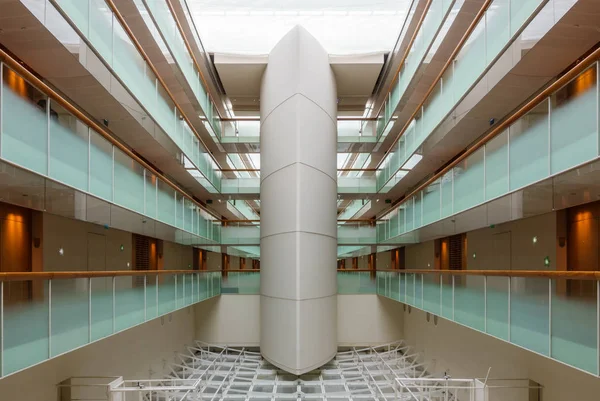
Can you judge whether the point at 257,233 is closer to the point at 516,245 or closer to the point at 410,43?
the point at 410,43

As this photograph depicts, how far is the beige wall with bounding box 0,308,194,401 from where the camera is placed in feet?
25.0

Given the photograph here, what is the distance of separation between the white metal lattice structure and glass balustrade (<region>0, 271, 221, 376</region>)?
124 inches

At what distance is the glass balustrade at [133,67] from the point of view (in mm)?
7332

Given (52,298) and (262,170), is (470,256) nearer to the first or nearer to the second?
(262,170)

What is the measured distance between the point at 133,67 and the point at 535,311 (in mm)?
8113

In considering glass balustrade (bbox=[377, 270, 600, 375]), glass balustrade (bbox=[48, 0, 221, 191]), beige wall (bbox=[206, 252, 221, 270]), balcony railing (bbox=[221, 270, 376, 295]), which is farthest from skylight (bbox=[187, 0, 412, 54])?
beige wall (bbox=[206, 252, 221, 270])

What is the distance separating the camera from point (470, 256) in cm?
1309

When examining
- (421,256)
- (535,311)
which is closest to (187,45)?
(421,256)

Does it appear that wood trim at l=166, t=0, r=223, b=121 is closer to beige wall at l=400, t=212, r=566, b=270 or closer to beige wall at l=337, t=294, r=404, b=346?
beige wall at l=337, t=294, r=404, b=346

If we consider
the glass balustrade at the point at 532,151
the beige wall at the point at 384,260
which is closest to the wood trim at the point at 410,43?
the glass balustrade at the point at 532,151

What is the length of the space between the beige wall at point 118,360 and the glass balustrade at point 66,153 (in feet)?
9.74

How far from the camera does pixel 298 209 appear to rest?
543 inches

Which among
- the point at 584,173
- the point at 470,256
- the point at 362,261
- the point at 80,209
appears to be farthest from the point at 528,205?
the point at 362,261

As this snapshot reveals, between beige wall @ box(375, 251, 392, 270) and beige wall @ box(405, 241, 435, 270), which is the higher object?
beige wall @ box(405, 241, 435, 270)
